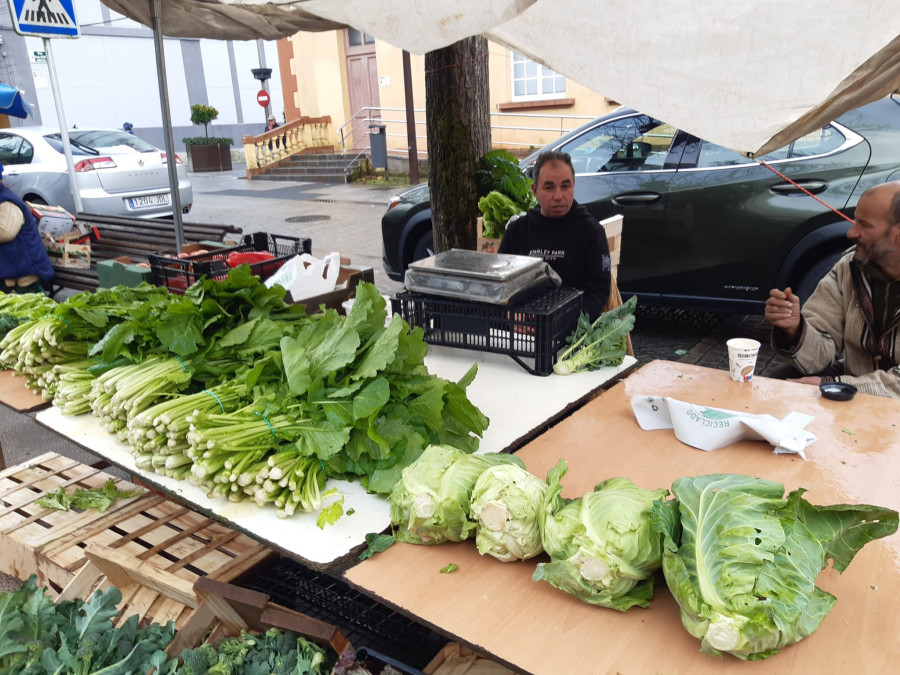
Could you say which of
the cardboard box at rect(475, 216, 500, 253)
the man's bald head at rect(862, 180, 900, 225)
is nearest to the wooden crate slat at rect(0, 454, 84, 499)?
the cardboard box at rect(475, 216, 500, 253)

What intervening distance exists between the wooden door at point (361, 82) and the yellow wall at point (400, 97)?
9.8 inches

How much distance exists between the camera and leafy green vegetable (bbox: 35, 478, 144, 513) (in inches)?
115

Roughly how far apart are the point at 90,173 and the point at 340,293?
8744mm

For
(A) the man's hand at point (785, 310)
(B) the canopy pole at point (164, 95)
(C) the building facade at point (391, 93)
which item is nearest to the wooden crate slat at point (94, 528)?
(B) the canopy pole at point (164, 95)

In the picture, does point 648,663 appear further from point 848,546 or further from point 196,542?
point 196,542

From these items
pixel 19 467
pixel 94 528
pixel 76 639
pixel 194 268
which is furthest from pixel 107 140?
pixel 76 639

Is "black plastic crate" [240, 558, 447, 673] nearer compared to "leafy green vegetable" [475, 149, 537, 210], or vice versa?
"black plastic crate" [240, 558, 447, 673]

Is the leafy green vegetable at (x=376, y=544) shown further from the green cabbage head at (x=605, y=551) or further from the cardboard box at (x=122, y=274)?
the cardboard box at (x=122, y=274)

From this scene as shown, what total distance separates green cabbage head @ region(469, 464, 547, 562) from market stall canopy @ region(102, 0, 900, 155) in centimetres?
143

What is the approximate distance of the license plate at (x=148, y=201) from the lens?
36.2ft

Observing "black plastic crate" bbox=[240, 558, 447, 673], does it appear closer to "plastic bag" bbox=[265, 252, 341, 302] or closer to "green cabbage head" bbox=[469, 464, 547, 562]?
"green cabbage head" bbox=[469, 464, 547, 562]

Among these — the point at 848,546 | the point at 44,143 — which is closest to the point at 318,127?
the point at 44,143

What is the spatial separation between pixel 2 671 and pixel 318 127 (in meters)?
21.0

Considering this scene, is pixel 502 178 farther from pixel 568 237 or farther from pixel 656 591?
pixel 656 591
